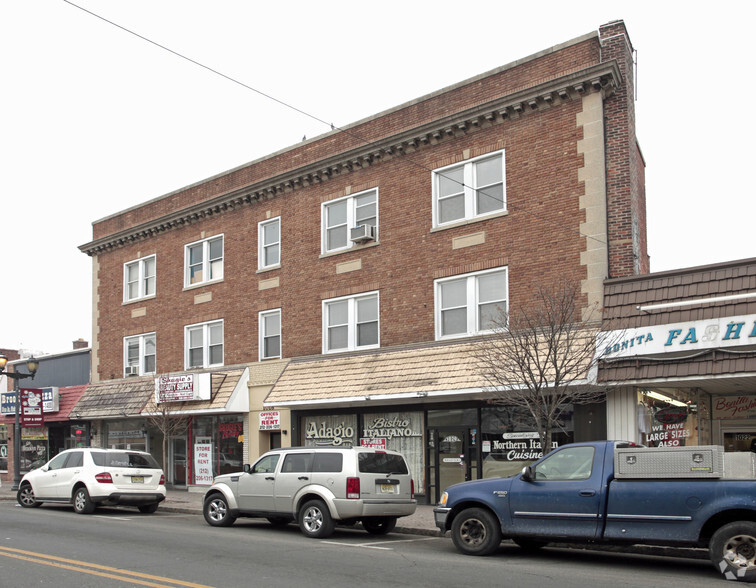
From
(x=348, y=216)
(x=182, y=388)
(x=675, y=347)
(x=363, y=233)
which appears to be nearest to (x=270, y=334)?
(x=182, y=388)

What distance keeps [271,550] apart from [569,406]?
25.3 feet

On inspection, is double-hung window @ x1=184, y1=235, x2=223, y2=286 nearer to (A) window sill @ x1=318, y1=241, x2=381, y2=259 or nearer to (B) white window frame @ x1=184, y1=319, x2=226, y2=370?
(B) white window frame @ x1=184, y1=319, x2=226, y2=370

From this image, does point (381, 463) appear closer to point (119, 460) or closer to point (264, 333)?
point (119, 460)

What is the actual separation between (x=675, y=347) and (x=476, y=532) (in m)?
5.78

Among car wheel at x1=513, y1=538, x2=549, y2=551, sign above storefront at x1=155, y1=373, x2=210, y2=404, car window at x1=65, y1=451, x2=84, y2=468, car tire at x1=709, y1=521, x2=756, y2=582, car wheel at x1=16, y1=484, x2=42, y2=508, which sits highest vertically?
sign above storefront at x1=155, y1=373, x2=210, y2=404

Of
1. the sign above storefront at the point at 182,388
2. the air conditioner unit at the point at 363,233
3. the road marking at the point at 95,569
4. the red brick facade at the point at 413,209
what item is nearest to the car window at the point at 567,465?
the road marking at the point at 95,569

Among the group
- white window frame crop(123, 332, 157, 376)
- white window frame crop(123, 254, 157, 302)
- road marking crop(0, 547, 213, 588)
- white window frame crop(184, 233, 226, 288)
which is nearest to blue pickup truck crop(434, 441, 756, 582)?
road marking crop(0, 547, 213, 588)

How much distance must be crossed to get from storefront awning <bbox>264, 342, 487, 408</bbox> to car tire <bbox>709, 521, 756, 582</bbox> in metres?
7.42

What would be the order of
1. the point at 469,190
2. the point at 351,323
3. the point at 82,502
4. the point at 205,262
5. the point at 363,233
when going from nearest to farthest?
the point at 82,502
the point at 469,190
the point at 363,233
the point at 351,323
the point at 205,262

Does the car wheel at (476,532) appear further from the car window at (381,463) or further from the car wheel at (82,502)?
the car wheel at (82,502)

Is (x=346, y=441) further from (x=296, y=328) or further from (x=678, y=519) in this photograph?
(x=678, y=519)

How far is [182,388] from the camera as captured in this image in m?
24.5

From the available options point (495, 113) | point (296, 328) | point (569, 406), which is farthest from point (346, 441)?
point (495, 113)

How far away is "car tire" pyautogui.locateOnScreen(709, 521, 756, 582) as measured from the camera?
9.40m
